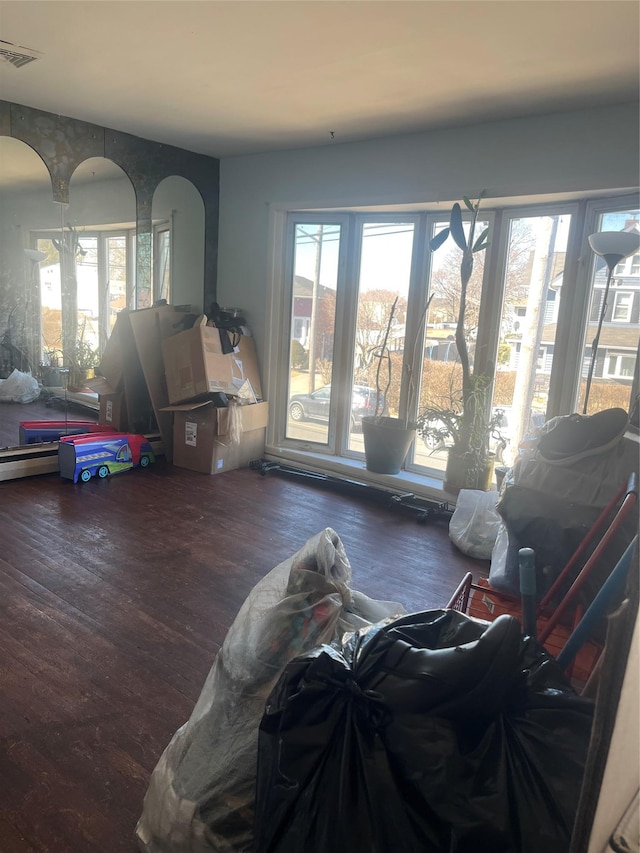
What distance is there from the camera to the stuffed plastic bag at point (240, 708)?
131cm

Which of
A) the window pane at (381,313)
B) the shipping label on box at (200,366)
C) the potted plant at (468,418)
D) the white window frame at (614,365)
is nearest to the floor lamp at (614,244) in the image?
Answer: the white window frame at (614,365)

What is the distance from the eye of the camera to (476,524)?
341cm

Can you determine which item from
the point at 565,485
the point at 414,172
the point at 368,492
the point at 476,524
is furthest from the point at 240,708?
the point at 414,172

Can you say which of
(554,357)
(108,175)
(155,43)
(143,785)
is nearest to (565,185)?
(554,357)

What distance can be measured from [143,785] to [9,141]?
3.96 m

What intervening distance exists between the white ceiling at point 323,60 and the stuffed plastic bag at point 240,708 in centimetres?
211

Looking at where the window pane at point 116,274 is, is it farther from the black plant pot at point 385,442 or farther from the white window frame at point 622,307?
the white window frame at point 622,307

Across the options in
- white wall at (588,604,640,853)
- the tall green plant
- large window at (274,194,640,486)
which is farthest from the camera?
the tall green plant

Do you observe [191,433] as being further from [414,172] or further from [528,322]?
[528,322]

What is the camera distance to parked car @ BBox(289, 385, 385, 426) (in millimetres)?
4762

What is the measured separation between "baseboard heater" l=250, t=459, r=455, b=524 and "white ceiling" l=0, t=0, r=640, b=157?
2436 millimetres

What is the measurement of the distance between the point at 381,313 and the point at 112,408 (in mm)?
2298

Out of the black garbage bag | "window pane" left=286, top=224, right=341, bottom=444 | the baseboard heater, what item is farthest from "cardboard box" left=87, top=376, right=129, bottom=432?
the black garbage bag

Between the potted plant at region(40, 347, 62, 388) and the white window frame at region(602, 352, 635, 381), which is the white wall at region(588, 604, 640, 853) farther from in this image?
the potted plant at region(40, 347, 62, 388)
